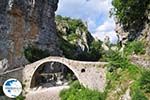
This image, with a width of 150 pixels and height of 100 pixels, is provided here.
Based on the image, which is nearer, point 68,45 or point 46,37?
point 46,37

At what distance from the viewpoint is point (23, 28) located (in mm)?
39469

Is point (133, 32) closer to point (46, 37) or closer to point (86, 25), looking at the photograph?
point (46, 37)

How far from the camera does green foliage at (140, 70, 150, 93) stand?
20.5 meters

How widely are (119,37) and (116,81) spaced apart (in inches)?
355

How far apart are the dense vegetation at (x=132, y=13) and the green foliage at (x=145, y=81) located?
916 centimetres

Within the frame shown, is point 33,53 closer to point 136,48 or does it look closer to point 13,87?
point 136,48

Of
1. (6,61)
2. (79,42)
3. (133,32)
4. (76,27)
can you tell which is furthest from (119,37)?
(76,27)

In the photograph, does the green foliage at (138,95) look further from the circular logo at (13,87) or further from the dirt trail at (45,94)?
the circular logo at (13,87)

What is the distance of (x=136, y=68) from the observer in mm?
23609

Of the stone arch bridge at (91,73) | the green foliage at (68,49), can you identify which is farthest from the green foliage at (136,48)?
the green foliage at (68,49)

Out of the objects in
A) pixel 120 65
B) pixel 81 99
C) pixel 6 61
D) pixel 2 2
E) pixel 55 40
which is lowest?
pixel 81 99

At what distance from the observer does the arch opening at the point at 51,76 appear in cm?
3516

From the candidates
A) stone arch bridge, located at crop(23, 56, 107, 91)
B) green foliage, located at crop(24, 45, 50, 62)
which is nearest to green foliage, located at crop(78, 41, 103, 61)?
green foliage, located at crop(24, 45, 50, 62)

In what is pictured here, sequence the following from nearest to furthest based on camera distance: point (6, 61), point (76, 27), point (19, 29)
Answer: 1. point (6, 61)
2. point (19, 29)
3. point (76, 27)
